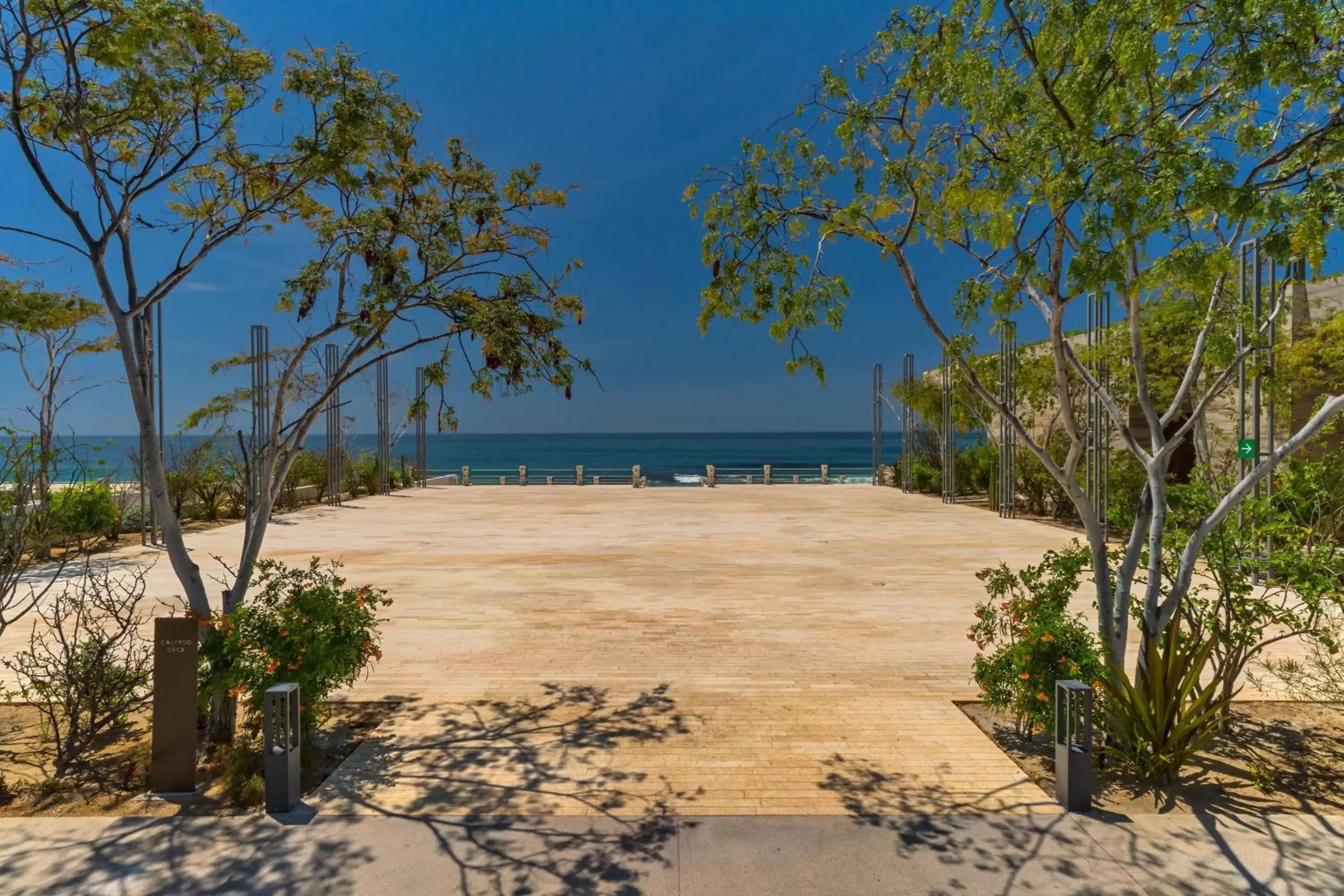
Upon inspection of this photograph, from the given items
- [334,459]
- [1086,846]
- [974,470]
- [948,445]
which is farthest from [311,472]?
[1086,846]

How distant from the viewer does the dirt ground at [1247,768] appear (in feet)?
12.3

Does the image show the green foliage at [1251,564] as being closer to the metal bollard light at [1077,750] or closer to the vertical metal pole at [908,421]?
the metal bollard light at [1077,750]

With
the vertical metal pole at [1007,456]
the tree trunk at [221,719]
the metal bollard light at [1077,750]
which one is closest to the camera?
the metal bollard light at [1077,750]

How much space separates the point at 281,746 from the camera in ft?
12.2

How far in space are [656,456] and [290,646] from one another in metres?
96.6

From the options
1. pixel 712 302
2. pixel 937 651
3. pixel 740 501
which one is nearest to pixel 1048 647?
pixel 937 651

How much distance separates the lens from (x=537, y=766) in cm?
423

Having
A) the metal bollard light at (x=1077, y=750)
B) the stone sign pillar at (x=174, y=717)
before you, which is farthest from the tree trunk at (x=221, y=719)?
the metal bollard light at (x=1077, y=750)

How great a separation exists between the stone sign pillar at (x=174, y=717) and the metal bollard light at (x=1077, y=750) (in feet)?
16.4

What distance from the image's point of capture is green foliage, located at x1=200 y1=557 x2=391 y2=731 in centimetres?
395

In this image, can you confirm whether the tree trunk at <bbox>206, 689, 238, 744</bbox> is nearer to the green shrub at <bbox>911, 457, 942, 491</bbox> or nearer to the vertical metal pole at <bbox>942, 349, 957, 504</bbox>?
the vertical metal pole at <bbox>942, 349, 957, 504</bbox>

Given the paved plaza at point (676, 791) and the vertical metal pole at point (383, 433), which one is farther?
the vertical metal pole at point (383, 433)

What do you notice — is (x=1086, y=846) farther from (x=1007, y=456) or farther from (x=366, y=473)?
(x=366, y=473)

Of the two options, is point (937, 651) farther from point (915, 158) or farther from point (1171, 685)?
point (915, 158)
